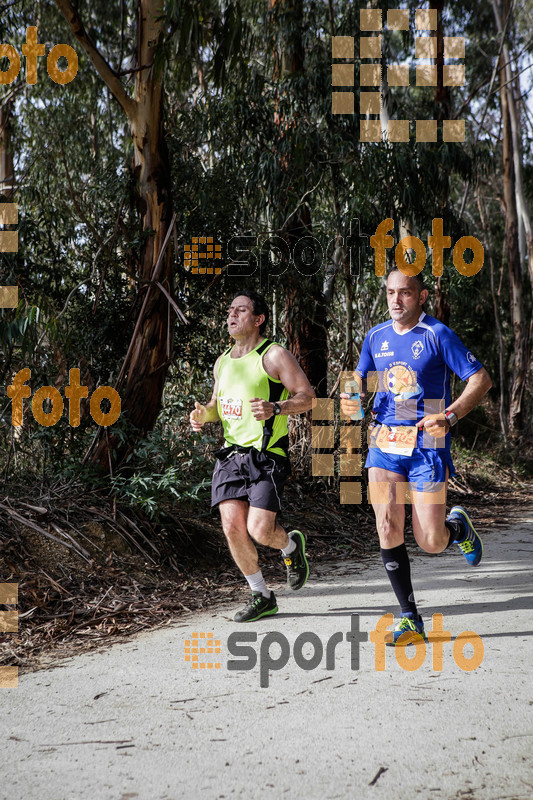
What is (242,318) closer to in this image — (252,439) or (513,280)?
(252,439)

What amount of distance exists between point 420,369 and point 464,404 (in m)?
0.33

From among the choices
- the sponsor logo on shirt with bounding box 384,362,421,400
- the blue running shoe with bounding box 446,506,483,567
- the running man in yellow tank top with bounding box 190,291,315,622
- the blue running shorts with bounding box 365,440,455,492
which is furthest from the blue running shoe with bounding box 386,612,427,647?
the sponsor logo on shirt with bounding box 384,362,421,400

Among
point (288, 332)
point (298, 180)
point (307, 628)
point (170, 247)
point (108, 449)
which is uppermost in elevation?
point (298, 180)

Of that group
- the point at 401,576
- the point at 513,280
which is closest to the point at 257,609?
the point at 401,576

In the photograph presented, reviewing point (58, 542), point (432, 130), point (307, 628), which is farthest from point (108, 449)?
point (432, 130)

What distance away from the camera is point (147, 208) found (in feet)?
25.6

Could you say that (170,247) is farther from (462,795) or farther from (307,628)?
(462,795)

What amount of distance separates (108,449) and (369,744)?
4.58m

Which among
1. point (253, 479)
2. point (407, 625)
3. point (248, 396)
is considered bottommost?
point (407, 625)

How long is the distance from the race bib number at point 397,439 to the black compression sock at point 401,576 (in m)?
0.55

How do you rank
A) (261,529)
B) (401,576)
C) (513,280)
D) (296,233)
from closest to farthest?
1. (401,576)
2. (261,529)
3. (296,233)
4. (513,280)

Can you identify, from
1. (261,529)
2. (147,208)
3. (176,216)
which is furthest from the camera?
(176,216)

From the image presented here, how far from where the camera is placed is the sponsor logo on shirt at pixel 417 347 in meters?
4.72

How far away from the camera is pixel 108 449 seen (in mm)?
7273
